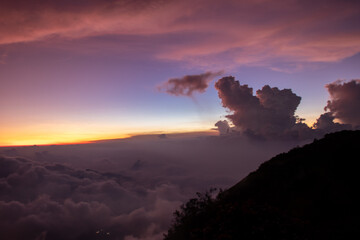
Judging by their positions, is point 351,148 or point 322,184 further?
point 351,148

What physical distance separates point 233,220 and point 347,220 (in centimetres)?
1686

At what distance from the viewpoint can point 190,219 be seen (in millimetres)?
25188

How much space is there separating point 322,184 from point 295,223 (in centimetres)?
2062

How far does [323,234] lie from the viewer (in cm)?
2017

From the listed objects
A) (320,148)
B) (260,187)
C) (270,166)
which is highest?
(320,148)

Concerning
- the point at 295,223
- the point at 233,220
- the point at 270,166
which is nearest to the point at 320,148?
the point at 270,166

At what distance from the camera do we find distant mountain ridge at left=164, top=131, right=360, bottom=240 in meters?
15.3

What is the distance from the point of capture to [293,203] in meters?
28.9

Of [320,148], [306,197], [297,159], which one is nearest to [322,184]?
[306,197]

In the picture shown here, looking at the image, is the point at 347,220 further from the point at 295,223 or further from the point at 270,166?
the point at 270,166

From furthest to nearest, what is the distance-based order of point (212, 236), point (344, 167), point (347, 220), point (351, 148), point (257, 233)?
point (351, 148)
point (344, 167)
point (347, 220)
point (212, 236)
point (257, 233)

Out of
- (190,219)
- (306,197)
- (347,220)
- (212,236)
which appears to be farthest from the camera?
(306,197)

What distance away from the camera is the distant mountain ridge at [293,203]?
1528 centimetres

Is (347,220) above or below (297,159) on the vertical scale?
below
